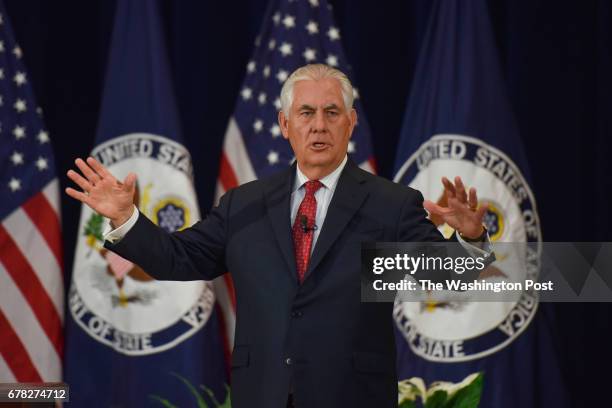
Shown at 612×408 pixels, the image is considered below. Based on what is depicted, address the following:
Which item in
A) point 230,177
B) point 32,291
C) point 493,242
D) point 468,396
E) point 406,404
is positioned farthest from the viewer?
point 230,177

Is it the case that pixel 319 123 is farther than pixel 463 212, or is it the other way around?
pixel 319 123

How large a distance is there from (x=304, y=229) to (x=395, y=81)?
9.66 feet

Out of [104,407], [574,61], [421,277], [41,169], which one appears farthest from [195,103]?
[421,277]

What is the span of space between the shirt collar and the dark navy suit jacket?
3 centimetres

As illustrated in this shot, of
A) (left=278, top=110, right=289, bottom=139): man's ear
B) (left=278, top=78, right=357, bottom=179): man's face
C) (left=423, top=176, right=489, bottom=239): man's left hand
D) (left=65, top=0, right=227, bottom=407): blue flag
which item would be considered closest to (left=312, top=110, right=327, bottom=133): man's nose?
(left=278, top=78, right=357, bottom=179): man's face

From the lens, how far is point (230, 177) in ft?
16.2

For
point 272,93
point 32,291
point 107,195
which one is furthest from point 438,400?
point 32,291

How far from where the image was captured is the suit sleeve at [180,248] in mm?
2496

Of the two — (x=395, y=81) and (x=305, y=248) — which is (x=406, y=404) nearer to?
(x=305, y=248)

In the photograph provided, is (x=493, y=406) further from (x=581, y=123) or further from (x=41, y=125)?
(x=41, y=125)

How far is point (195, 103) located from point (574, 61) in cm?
218

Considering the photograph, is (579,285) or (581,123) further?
(581,123)

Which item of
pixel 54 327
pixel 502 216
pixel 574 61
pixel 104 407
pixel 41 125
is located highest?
pixel 574 61

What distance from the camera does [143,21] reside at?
492 centimetres
